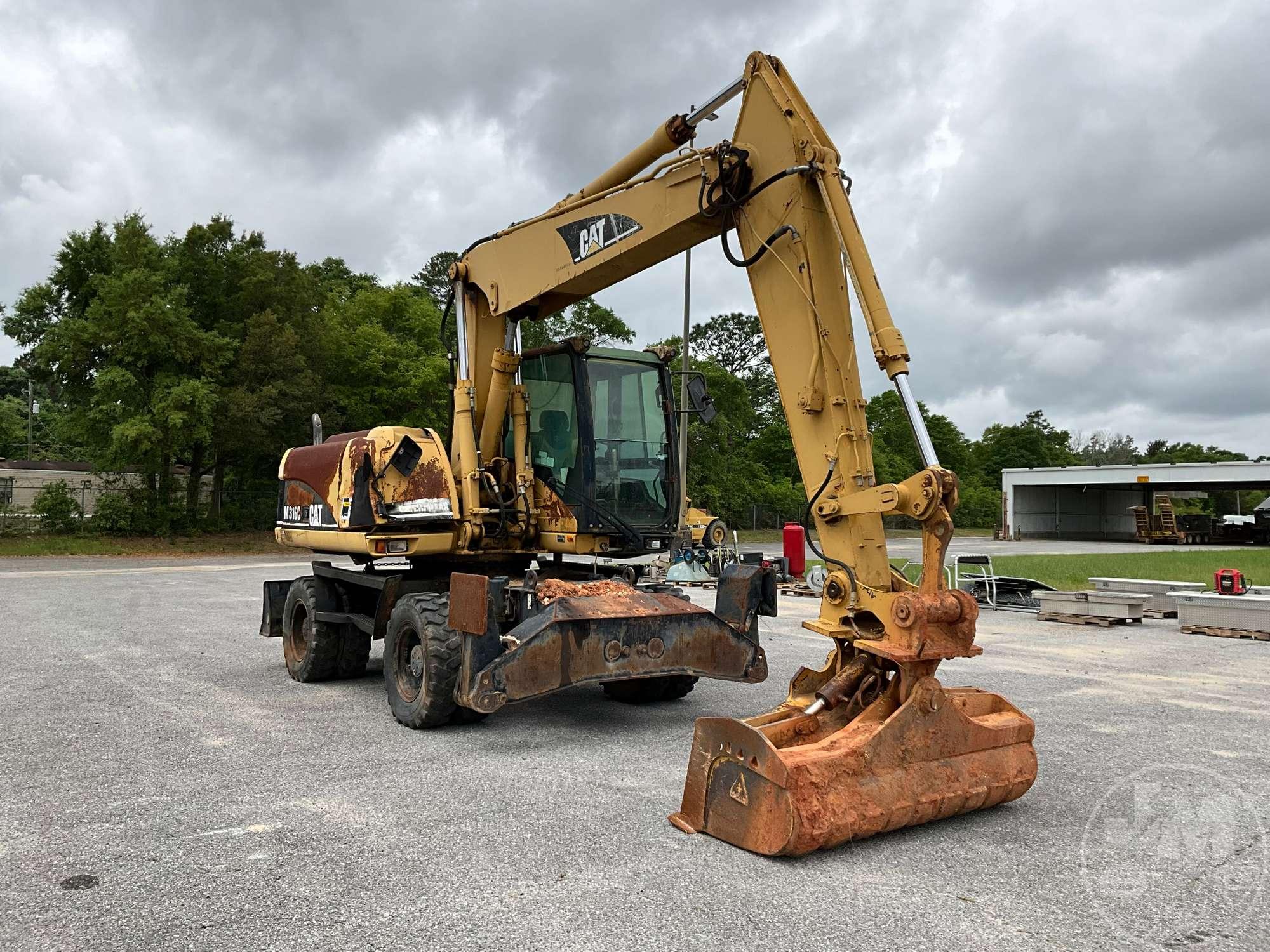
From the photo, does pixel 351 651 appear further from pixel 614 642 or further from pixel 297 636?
pixel 614 642

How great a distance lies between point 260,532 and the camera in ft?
115

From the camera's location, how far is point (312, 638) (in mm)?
8633

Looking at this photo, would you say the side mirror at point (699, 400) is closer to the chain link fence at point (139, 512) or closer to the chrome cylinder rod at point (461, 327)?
the chrome cylinder rod at point (461, 327)

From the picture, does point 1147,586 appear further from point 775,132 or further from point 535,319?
point 775,132

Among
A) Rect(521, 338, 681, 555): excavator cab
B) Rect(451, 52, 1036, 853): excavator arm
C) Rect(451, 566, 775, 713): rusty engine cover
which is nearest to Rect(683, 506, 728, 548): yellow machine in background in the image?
Rect(521, 338, 681, 555): excavator cab

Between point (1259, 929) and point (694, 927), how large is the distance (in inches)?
81.5

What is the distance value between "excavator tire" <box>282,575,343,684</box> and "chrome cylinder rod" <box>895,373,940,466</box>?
595cm

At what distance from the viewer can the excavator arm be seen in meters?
4.25

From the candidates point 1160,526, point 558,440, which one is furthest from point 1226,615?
point 1160,526

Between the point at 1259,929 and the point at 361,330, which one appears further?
the point at 361,330

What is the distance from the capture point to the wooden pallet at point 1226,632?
39.4 feet

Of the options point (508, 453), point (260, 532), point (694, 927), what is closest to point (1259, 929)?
point (694, 927)

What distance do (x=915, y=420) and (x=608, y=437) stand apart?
3.32 m

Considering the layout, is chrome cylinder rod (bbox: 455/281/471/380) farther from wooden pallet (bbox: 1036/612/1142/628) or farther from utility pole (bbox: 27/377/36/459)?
utility pole (bbox: 27/377/36/459)
